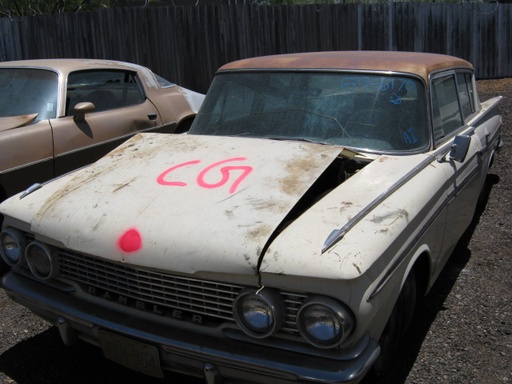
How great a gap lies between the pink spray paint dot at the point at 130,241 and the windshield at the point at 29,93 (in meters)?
2.85

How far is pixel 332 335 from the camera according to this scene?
7.57ft

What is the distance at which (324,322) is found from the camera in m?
2.32

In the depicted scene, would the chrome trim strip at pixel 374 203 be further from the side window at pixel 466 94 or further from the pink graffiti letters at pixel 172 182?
the side window at pixel 466 94

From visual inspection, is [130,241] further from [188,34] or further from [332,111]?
[188,34]

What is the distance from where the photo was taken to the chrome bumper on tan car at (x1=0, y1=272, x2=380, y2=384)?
91.1 inches

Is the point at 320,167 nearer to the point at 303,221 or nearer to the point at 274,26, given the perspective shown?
the point at 303,221

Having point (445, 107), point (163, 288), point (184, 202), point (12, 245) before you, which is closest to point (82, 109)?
point (12, 245)

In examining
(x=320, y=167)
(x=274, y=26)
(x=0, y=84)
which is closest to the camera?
(x=320, y=167)

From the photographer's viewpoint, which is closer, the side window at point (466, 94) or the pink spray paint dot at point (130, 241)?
the pink spray paint dot at point (130, 241)

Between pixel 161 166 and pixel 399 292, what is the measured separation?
1.48 metres

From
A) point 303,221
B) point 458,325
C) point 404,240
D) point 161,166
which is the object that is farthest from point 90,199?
point 458,325

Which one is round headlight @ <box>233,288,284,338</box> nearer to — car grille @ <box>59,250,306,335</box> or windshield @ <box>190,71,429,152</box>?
car grille @ <box>59,250,306,335</box>

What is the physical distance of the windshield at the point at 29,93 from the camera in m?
5.14

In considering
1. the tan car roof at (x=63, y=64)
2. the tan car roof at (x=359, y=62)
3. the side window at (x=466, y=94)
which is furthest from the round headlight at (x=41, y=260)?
the side window at (x=466, y=94)
